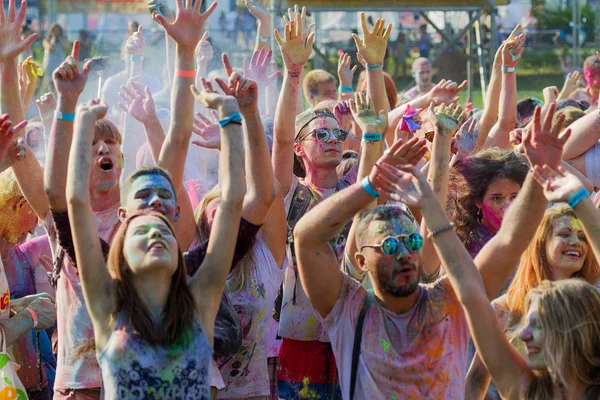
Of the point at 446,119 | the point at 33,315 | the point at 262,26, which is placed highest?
the point at 262,26

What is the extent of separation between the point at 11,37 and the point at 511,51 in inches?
108

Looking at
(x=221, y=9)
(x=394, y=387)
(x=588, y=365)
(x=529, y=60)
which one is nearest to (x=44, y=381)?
(x=394, y=387)

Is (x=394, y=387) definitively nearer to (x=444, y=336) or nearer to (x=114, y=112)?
(x=444, y=336)

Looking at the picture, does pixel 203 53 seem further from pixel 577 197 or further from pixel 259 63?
pixel 577 197

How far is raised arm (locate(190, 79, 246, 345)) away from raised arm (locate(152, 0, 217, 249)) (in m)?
0.58

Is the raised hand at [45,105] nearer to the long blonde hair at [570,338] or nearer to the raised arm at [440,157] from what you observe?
the raised arm at [440,157]

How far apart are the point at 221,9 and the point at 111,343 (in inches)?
477

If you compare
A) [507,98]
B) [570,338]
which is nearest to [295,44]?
[507,98]

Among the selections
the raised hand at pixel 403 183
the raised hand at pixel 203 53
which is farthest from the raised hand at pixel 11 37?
the raised hand at pixel 203 53

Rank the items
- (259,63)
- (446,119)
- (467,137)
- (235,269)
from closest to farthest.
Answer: (446,119) → (235,269) → (259,63) → (467,137)

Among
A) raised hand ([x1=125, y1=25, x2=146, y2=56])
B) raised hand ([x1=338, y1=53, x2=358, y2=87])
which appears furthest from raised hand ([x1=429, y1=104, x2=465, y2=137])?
raised hand ([x1=125, y1=25, x2=146, y2=56])

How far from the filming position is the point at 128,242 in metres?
3.31

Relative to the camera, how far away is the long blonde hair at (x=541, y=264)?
386cm

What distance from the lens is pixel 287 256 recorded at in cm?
469
